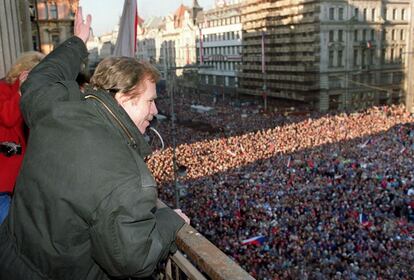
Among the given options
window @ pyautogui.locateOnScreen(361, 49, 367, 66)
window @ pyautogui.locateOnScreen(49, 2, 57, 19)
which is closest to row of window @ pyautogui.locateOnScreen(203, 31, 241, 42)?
window @ pyautogui.locateOnScreen(361, 49, 367, 66)

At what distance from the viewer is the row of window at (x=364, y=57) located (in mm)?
50250

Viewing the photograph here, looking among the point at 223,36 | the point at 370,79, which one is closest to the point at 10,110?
the point at 370,79

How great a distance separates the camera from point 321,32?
48.8m

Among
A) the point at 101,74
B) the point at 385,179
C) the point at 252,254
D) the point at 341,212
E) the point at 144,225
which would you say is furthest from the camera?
the point at 385,179

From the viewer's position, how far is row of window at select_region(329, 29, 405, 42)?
163ft

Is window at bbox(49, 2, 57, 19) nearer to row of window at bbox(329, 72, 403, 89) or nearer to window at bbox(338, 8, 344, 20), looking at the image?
row of window at bbox(329, 72, 403, 89)

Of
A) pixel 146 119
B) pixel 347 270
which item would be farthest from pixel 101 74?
pixel 347 270

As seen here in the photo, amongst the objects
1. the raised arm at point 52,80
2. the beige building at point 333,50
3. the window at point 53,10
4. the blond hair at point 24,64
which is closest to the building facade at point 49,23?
the window at point 53,10

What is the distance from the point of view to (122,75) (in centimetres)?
207

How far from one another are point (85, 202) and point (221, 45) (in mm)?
70101

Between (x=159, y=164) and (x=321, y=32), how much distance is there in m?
33.2

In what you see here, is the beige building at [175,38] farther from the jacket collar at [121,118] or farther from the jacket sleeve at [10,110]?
the jacket collar at [121,118]

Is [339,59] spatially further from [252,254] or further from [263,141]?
[252,254]

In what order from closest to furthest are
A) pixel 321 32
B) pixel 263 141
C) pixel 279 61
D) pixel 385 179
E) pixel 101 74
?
1. pixel 101 74
2. pixel 385 179
3. pixel 263 141
4. pixel 321 32
5. pixel 279 61
